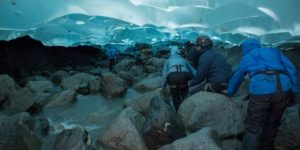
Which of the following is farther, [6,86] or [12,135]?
[6,86]

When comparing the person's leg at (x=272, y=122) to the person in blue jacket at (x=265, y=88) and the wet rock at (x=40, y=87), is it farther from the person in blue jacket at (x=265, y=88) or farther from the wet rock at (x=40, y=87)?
the wet rock at (x=40, y=87)

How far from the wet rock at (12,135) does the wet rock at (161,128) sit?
86.1 inches

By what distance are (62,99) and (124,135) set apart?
17.6 ft

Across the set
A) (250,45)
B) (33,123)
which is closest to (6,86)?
(33,123)

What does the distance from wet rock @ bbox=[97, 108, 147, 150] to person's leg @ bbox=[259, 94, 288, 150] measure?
209 centimetres

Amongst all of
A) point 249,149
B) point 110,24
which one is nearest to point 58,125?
point 249,149

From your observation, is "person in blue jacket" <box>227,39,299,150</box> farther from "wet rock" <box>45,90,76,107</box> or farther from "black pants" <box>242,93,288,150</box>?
"wet rock" <box>45,90,76,107</box>

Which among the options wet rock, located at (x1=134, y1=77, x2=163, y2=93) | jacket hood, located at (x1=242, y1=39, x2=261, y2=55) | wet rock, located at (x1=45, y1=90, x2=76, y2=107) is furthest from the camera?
wet rock, located at (x1=134, y1=77, x2=163, y2=93)

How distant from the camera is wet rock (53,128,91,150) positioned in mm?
4938

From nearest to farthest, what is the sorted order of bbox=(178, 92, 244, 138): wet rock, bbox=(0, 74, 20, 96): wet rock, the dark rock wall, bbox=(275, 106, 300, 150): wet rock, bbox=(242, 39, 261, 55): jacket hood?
bbox=(242, 39, 261, 55): jacket hood < bbox=(275, 106, 300, 150): wet rock < bbox=(178, 92, 244, 138): wet rock < bbox=(0, 74, 20, 96): wet rock < the dark rock wall

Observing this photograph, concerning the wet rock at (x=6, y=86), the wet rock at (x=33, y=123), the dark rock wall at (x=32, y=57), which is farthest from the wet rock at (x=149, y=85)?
the dark rock wall at (x=32, y=57)

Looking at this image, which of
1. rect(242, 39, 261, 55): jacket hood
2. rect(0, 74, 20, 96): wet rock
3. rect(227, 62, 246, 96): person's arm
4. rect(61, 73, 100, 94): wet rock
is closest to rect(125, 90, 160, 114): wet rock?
rect(227, 62, 246, 96): person's arm

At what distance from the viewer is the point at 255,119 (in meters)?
3.90

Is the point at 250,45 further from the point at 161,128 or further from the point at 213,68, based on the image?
the point at 161,128
